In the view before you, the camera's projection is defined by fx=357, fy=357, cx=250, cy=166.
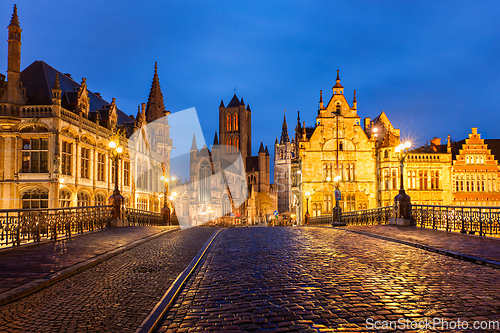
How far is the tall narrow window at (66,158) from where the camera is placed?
28.3m

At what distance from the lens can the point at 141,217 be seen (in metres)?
24.3

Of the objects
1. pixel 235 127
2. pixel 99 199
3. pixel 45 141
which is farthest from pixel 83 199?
pixel 235 127

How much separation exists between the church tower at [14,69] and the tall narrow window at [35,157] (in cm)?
333

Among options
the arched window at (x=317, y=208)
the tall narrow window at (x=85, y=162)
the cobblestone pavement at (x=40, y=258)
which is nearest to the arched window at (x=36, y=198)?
the tall narrow window at (x=85, y=162)

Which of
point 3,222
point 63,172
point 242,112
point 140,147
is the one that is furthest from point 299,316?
point 242,112

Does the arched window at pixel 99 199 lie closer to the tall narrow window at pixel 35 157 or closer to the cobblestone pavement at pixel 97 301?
the tall narrow window at pixel 35 157

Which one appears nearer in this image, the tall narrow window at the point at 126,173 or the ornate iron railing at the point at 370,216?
the ornate iron railing at the point at 370,216

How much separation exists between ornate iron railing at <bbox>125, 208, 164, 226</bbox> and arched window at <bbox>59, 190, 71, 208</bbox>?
287 inches

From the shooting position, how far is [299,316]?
175 inches

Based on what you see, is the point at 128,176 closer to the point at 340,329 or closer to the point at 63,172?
the point at 63,172

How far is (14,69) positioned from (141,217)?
15.6 meters

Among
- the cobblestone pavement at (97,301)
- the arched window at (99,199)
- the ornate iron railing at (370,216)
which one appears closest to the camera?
the cobblestone pavement at (97,301)

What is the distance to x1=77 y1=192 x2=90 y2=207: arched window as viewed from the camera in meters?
30.4

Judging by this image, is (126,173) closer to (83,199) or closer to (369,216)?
(83,199)
